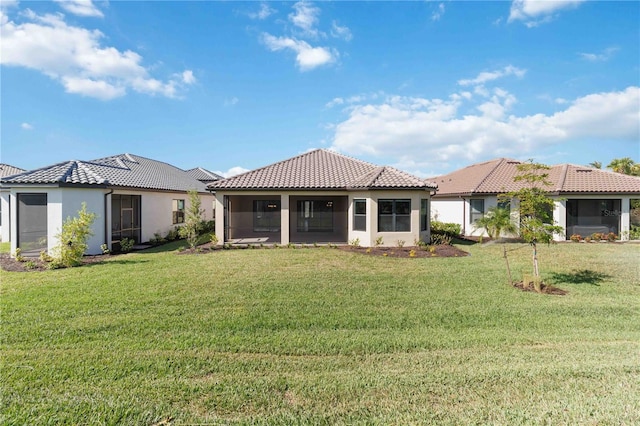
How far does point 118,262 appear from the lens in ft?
40.0

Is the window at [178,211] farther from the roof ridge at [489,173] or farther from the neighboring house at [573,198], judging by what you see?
the roof ridge at [489,173]

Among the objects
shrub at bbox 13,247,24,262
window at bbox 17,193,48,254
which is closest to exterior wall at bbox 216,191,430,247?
window at bbox 17,193,48,254

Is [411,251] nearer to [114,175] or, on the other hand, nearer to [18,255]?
[114,175]

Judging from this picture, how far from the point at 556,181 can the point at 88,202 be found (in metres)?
27.1

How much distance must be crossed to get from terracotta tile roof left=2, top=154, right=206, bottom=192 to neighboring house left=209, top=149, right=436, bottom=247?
4.98 metres

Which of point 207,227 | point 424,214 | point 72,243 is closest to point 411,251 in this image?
point 424,214

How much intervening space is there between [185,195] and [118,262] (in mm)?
10688

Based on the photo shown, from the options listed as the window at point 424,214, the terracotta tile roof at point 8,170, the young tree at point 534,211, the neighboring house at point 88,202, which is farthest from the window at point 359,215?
the terracotta tile roof at point 8,170

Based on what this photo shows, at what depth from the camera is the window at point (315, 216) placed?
61.4 ft

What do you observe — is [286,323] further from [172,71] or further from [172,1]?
[172,71]

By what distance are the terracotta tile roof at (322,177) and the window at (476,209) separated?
689cm

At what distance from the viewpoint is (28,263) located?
11492 mm

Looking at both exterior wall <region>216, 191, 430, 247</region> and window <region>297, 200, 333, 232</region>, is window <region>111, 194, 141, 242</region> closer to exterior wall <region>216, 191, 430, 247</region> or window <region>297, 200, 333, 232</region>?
exterior wall <region>216, 191, 430, 247</region>

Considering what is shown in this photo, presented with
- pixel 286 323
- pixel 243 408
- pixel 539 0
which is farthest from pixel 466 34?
pixel 243 408
